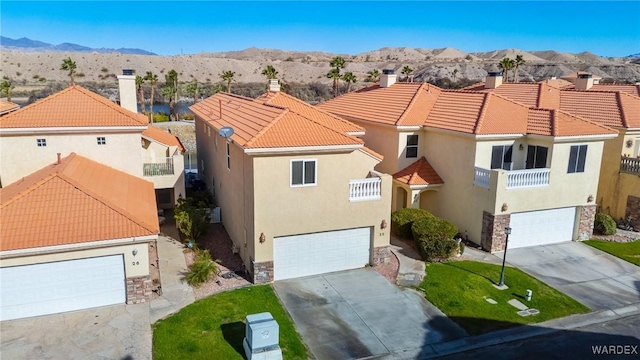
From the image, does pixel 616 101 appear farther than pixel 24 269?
Yes

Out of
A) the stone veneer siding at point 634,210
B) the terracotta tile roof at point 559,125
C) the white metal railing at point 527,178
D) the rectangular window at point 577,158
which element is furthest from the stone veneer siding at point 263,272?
the stone veneer siding at point 634,210

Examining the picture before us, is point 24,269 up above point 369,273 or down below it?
above

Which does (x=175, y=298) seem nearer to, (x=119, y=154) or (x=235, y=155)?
(x=235, y=155)

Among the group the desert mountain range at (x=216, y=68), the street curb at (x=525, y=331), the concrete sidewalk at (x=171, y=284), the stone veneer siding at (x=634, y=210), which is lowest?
the street curb at (x=525, y=331)

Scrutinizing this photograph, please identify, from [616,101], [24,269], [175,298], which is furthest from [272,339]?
[616,101]

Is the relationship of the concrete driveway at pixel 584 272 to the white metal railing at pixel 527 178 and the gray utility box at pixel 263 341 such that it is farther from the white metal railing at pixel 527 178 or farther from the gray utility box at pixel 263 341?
the gray utility box at pixel 263 341

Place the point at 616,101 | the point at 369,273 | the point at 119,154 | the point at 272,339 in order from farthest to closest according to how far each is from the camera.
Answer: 1. the point at 616,101
2. the point at 119,154
3. the point at 369,273
4. the point at 272,339

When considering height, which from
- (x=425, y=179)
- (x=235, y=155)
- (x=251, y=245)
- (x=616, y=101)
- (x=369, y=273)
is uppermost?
(x=616, y=101)
